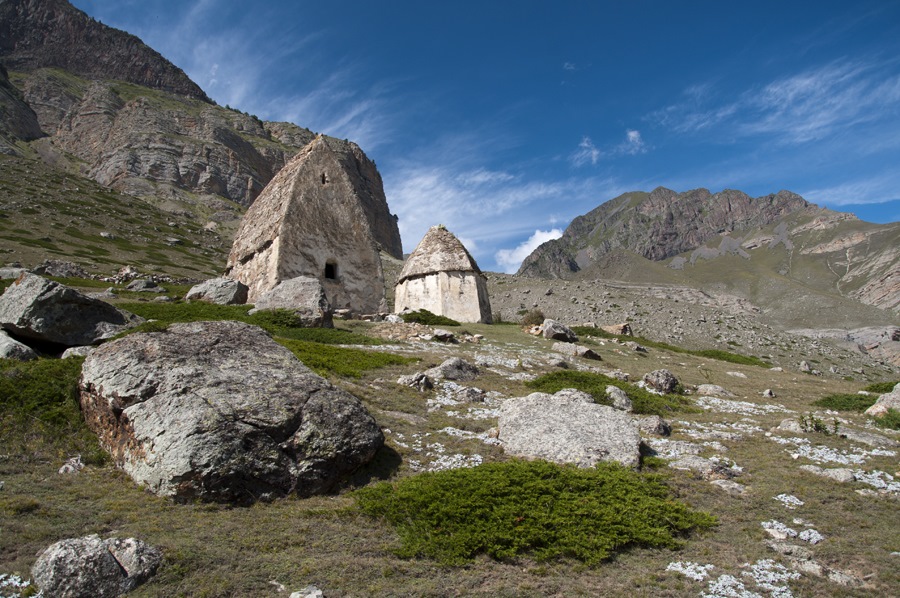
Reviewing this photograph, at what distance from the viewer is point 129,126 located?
141 meters

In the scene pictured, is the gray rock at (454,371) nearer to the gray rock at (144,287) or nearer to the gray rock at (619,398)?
the gray rock at (619,398)

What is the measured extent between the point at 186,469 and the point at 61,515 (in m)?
1.32

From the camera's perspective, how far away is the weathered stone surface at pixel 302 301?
2022 centimetres

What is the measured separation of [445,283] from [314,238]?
33.6 feet

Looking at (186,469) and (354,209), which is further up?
(354,209)

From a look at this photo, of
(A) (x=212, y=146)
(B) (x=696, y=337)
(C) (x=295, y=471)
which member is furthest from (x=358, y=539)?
(A) (x=212, y=146)

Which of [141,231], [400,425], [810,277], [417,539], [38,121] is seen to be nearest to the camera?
[417,539]

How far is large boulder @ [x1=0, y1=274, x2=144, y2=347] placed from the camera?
11.4 meters

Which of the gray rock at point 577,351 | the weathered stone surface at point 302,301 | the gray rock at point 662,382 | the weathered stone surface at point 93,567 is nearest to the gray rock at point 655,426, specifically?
the gray rock at point 662,382

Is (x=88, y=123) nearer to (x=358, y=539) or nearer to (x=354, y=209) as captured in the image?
(x=354, y=209)

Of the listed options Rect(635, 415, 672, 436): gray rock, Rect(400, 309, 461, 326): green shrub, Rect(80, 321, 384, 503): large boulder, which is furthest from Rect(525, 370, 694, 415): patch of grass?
Rect(400, 309, 461, 326): green shrub

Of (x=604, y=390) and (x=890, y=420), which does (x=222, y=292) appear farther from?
(x=890, y=420)

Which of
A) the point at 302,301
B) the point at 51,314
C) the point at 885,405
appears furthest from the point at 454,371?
the point at 885,405

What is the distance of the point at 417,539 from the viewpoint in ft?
19.9
